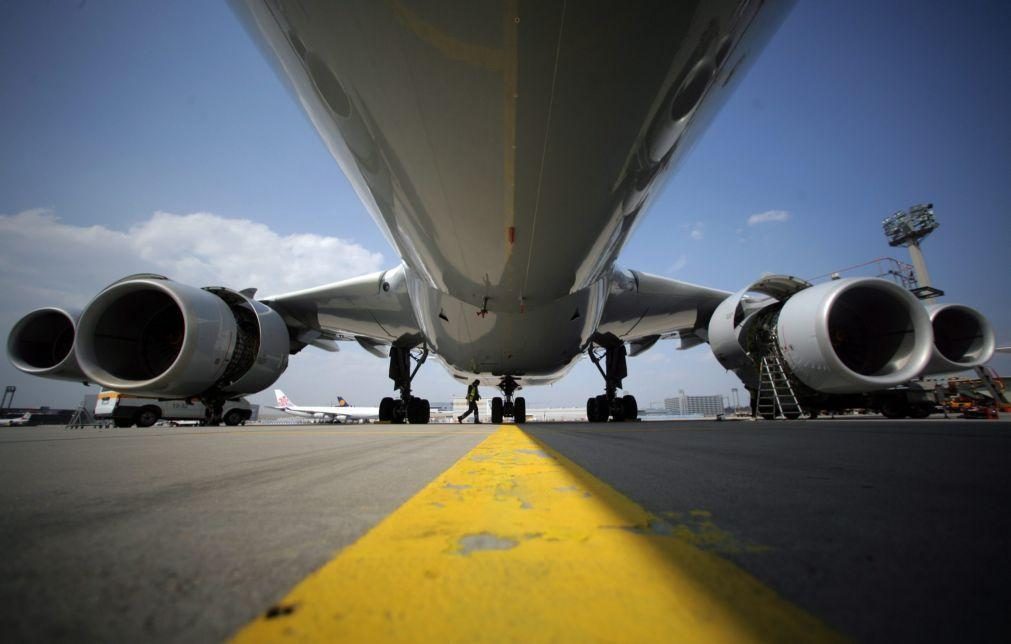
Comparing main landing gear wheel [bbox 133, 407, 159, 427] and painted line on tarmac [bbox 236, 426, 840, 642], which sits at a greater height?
main landing gear wheel [bbox 133, 407, 159, 427]

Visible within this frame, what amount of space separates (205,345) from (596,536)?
5.86 metres

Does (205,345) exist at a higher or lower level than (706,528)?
higher

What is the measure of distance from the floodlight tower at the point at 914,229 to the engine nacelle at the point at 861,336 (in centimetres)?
3303

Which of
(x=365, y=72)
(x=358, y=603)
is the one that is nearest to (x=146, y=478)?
(x=358, y=603)

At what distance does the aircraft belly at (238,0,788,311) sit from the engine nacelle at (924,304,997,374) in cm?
651

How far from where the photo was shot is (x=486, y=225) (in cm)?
293

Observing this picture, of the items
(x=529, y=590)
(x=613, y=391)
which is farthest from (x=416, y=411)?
(x=529, y=590)

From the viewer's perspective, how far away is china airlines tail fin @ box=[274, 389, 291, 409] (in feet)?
104

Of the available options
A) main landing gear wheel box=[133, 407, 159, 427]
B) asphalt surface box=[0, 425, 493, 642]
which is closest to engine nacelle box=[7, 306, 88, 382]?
main landing gear wheel box=[133, 407, 159, 427]

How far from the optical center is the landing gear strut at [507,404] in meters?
9.52

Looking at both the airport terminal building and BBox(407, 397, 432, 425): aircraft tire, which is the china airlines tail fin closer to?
BBox(407, 397, 432, 425): aircraft tire

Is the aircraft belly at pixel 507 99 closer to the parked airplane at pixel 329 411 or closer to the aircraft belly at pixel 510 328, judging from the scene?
the aircraft belly at pixel 510 328

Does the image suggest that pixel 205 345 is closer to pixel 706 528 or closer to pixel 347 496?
pixel 347 496

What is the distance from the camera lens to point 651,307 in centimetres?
773
